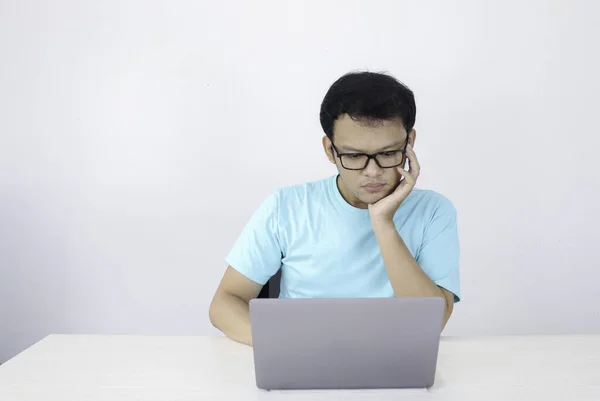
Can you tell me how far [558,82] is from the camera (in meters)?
2.96

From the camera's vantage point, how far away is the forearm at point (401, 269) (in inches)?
68.9

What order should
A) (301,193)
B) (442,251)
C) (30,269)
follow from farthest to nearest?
(30,269)
(301,193)
(442,251)

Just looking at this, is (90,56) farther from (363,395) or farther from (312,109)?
(363,395)

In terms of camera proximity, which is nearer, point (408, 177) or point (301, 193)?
point (408, 177)

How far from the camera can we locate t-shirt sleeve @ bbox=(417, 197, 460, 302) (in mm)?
1854

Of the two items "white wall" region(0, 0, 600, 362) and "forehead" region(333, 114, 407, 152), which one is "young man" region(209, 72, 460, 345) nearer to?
"forehead" region(333, 114, 407, 152)

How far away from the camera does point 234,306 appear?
1.82 metres

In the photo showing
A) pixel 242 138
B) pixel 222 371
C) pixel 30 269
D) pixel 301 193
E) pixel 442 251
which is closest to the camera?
pixel 222 371

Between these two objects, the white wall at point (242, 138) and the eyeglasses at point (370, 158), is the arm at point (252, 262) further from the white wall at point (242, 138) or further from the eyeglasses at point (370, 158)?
the white wall at point (242, 138)

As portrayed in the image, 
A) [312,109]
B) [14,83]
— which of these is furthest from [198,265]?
[14,83]

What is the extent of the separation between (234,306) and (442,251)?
0.58m

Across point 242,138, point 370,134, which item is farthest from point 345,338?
point 242,138

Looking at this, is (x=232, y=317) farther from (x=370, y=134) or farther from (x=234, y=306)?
(x=370, y=134)

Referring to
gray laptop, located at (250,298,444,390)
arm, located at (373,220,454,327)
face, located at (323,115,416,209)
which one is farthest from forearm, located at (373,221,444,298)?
gray laptop, located at (250,298,444,390)
